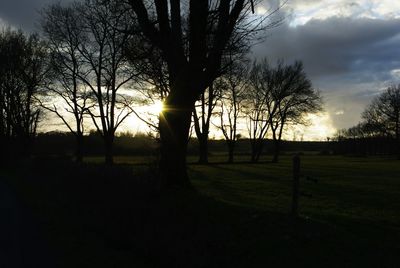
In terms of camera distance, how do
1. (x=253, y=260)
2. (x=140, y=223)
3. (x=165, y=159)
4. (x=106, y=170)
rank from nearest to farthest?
(x=253, y=260) < (x=140, y=223) < (x=165, y=159) < (x=106, y=170)

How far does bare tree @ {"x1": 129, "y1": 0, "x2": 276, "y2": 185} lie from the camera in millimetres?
14961

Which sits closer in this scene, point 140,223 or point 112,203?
point 140,223

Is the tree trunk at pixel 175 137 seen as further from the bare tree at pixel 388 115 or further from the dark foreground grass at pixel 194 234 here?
the bare tree at pixel 388 115

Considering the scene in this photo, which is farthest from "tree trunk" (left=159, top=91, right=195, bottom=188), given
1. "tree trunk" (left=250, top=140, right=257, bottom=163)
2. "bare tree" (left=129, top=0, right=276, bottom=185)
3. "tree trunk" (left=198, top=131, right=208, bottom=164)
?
"tree trunk" (left=250, top=140, right=257, bottom=163)

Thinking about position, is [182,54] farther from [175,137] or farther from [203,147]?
[203,147]

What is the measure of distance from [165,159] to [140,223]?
5211 millimetres

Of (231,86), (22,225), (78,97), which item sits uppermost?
(231,86)

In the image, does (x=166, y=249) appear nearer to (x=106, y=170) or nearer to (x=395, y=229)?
(x=395, y=229)

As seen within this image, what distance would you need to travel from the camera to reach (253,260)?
8164 mm

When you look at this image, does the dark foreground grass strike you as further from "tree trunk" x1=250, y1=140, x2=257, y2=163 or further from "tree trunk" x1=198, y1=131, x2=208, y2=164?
"tree trunk" x1=250, y1=140, x2=257, y2=163

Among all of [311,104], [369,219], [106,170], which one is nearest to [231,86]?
[311,104]

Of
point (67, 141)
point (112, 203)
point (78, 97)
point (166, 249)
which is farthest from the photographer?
point (67, 141)

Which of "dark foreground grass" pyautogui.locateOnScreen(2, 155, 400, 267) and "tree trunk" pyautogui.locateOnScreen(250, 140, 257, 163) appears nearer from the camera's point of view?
"dark foreground grass" pyautogui.locateOnScreen(2, 155, 400, 267)

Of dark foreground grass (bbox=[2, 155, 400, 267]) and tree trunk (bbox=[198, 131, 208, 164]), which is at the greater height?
tree trunk (bbox=[198, 131, 208, 164])
